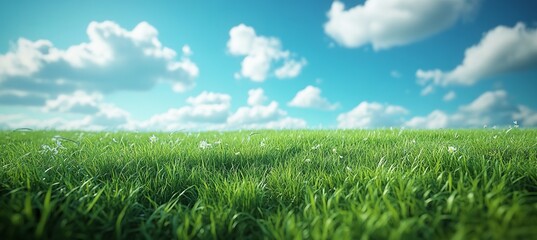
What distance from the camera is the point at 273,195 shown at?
17.0 ft

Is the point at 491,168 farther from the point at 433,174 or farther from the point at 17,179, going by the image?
the point at 17,179

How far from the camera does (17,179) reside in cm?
513

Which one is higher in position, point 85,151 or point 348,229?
point 85,151

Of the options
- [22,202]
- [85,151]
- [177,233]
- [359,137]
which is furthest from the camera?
[359,137]

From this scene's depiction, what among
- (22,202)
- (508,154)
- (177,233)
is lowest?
(177,233)

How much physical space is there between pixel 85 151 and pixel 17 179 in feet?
7.63

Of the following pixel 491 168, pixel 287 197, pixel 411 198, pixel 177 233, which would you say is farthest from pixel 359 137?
pixel 177 233

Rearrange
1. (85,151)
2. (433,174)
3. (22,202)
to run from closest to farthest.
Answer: (22,202) → (433,174) → (85,151)

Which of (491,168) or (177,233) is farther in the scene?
(491,168)

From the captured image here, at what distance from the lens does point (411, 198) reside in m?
3.96

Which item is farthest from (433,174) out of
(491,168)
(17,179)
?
(17,179)

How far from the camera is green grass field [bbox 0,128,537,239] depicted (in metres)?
3.35

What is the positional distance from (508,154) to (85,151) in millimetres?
8202

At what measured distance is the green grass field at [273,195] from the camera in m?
3.35
